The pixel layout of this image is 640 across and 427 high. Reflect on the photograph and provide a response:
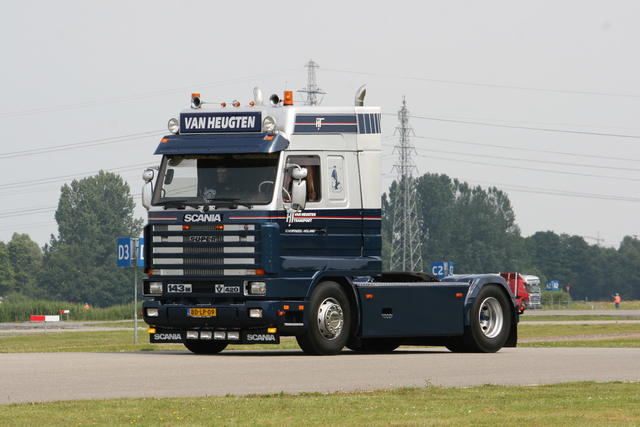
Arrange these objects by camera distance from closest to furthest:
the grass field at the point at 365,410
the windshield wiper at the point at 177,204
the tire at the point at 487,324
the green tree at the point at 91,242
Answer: the grass field at the point at 365,410
the windshield wiper at the point at 177,204
the tire at the point at 487,324
the green tree at the point at 91,242

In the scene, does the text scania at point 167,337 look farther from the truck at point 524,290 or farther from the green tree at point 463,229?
the green tree at point 463,229

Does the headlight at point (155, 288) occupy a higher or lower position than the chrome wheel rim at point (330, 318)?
A: higher

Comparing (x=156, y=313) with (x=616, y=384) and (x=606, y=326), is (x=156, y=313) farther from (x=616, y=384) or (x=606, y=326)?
(x=606, y=326)

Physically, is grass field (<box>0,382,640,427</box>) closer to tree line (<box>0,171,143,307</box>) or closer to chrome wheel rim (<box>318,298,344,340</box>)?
chrome wheel rim (<box>318,298,344,340</box>)

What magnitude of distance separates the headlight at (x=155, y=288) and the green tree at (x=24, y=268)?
123 meters

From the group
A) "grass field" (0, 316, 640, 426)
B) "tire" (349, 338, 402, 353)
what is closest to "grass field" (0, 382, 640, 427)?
"grass field" (0, 316, 640, 426)

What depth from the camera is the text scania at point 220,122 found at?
18156mm

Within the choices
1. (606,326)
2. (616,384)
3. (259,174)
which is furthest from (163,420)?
(606,326)

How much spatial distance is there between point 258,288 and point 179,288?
1.35 m

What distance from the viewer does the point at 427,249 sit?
153375 mm

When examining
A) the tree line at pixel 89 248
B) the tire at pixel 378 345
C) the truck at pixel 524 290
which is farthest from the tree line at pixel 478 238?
the tire at pixel 378 345

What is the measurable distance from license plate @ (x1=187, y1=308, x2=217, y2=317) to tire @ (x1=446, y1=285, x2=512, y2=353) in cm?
480

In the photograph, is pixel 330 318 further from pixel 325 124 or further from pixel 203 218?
pixel 325 124

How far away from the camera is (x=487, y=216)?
159m
